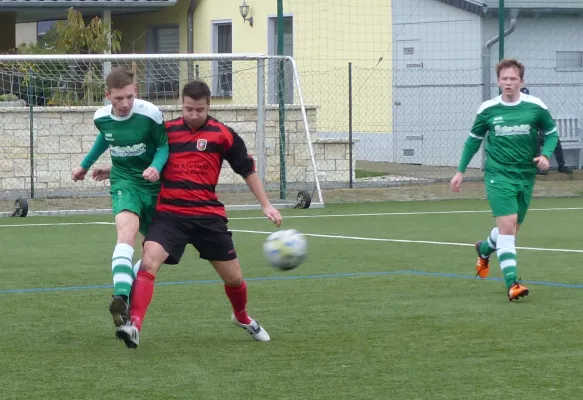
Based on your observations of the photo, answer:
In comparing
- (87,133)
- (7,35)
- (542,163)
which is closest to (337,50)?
(87,133)

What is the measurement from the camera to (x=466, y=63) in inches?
993

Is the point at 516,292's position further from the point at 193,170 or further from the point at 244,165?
the point at 193,170

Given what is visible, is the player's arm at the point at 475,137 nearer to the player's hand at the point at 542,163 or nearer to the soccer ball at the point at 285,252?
the player's hand at the point at 542,163

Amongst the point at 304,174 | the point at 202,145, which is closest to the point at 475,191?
the point at 304,174

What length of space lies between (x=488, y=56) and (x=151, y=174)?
18.0 meters

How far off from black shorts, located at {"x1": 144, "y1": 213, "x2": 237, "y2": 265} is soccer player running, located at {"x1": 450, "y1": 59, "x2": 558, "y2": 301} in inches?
110

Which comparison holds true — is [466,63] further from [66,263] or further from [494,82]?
[66,263]

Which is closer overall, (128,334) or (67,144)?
(128,334)

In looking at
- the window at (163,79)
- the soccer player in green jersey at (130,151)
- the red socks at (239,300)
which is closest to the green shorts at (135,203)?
the soccer player in green jersey at (130,151)

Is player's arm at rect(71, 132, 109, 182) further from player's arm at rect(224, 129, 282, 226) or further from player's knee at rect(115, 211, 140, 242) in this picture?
player's arm at rect(224, 129, 282, 226)

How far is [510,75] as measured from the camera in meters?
9.51

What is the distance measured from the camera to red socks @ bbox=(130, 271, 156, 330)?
7.23m

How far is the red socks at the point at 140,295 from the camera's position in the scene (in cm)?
723

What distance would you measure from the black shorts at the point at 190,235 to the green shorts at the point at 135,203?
0.89 feet
